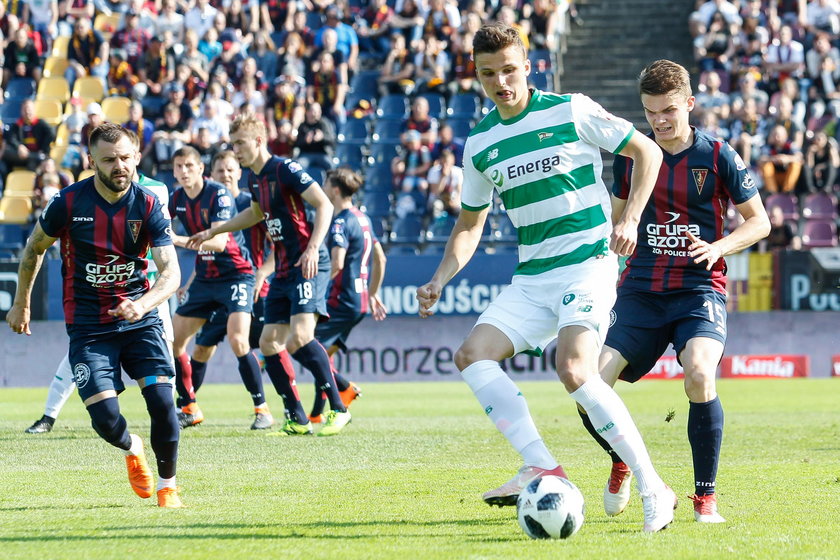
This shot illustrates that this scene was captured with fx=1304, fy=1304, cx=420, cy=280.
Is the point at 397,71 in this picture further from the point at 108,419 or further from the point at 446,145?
the point at 108,419

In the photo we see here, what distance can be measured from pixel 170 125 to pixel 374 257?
10.3 meters

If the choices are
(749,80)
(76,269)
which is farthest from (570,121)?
(749,80)

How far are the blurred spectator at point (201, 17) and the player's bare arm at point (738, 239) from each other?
65.6ft

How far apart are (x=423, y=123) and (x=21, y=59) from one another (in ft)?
28.4

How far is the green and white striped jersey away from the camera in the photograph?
20.6 feet

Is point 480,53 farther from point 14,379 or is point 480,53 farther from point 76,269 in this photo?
point 14,379

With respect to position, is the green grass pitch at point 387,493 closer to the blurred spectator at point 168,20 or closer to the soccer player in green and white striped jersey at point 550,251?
the soccer player in green and white striped jersey at point 550,251

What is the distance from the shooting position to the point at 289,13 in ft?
83.3

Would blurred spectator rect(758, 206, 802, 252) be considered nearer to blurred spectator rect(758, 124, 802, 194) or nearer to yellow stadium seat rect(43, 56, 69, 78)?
blurred spectator rect(758, 124, 802, 194)

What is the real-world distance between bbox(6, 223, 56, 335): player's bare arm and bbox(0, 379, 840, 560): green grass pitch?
102cm

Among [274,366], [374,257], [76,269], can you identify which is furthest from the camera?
[374,257]

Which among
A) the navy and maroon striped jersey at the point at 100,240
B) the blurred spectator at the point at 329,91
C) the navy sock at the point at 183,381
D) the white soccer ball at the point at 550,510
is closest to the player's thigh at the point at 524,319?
the white soccer ball at the point at 550,510

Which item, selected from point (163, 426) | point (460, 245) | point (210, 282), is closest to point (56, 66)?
point (210, 282)

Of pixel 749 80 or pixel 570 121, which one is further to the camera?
pixel 749 80
